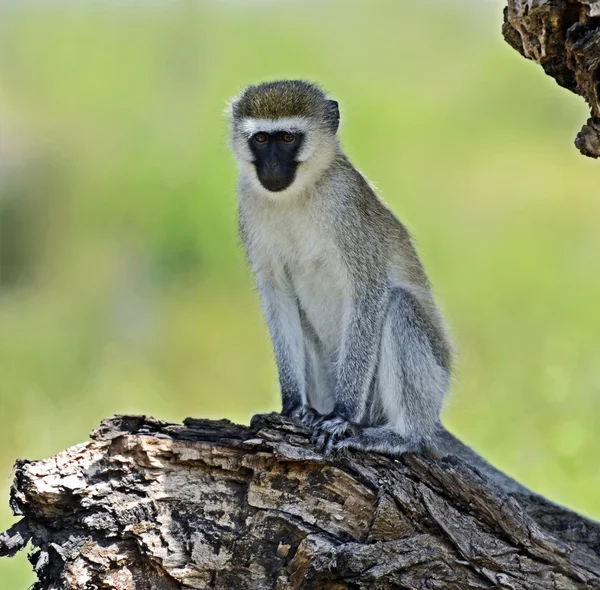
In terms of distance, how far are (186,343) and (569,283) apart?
17.9 feet

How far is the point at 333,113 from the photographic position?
7.63 m

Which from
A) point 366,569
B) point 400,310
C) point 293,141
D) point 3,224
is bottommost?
point 366,569

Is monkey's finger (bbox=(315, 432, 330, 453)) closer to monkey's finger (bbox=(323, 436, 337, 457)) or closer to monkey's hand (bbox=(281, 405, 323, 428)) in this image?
monkey's finger (bbox=(323, 436, 337, 457))

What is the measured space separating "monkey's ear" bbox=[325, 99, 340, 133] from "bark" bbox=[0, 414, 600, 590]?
Result: 9.19ft

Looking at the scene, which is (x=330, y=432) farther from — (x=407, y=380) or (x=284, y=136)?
(x=284, y=136)

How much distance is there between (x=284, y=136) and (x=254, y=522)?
313 centimetres

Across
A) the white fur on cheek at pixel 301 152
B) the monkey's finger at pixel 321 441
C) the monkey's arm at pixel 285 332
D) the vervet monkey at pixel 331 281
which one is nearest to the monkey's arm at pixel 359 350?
the vervet monkey at pixel 331 281

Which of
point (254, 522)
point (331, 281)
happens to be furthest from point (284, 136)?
point (254, 522)

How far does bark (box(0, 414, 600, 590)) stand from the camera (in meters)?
5.54

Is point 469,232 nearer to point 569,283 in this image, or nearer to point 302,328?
point 569,283

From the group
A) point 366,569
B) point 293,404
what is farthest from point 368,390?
point 366,569

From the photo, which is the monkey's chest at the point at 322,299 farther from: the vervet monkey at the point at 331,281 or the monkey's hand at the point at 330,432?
the monkey's hand at the point at 330,432

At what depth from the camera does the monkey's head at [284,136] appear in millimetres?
7227

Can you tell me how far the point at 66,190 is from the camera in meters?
15.0
